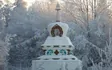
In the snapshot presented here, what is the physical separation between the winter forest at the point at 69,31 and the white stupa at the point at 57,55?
1.08 m

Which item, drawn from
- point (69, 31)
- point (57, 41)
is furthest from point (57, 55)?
point (69, 31)

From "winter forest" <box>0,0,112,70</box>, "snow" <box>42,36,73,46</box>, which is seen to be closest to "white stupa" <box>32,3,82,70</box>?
"snow" <box>42,36,73,46</box>

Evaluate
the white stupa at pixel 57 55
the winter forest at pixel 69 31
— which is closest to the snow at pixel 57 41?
the white stupa at pixel 57 55

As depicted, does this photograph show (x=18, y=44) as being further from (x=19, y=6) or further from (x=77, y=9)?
(x=19, y=6)

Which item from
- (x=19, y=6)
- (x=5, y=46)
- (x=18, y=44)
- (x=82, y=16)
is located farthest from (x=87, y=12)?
(x=19, y=6)

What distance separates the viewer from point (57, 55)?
12062mm

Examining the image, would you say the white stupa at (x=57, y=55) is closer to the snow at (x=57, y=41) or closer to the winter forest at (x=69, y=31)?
the snow at (x=57, y=41)

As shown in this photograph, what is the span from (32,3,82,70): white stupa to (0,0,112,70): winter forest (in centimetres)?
108

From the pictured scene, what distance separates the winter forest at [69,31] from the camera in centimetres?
1827

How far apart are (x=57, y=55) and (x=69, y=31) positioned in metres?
8.43

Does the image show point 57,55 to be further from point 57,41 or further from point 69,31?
point 69,31

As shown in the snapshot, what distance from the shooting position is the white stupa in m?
11.8

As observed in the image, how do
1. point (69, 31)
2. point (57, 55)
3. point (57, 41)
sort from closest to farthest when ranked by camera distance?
1. point (57, 55)
2. point (57, 41)
3. point (69, 31)

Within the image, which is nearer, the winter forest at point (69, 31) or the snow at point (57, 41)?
the snow at point (57, 41)
